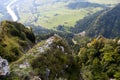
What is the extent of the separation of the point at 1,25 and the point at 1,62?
89.9 feet

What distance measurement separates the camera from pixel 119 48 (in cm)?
11500

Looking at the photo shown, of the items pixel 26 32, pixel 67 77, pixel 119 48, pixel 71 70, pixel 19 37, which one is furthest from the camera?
pixel 119 48

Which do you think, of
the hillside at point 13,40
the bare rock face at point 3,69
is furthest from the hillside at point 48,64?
the hillside at point 13,40

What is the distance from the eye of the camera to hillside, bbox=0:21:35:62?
40750 millimetres

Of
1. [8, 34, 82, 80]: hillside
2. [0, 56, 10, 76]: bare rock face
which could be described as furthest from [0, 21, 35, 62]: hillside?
[0, 56, 10, 76]: bare rock face

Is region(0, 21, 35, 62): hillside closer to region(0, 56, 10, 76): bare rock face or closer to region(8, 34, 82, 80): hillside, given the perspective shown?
region(8, 34, 82, 80): hillside

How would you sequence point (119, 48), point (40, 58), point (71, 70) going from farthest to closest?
1. point (119, 48)
2. point (71, 70)
3. point (40, 58)

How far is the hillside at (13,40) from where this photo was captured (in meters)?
40.8

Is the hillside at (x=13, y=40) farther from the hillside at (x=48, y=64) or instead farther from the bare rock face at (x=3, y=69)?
the bare rock face at (x=3, y=69)

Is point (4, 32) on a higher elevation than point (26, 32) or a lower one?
higher

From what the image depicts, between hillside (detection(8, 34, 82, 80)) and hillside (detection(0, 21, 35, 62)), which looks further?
hillside (detection(0, 21, 35, 62))

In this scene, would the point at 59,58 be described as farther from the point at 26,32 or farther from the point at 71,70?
the point at 26,32

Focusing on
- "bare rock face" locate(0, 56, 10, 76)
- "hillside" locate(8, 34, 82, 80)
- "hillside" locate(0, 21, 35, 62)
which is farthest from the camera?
"hillside" locate(0, 21, 35, 62)

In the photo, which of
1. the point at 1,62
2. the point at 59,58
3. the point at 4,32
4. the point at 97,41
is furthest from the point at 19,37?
the point at 97,41
